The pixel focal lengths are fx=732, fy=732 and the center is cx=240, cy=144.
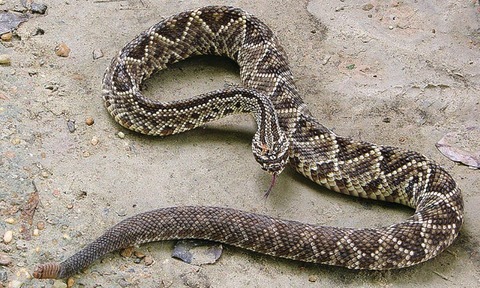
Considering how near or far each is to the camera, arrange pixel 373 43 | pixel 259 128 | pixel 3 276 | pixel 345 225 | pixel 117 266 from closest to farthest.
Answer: pixel 3 276 → pixel 117 266 → pixel 345 225 → pixel 259 128 → pixel 373 43

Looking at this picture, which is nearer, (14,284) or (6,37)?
(14,284)

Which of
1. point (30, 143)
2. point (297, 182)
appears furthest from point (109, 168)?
point (297, 182)

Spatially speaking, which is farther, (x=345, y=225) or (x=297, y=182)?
(x=297, y=182)

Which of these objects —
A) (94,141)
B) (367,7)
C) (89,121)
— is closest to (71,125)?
(89,121)

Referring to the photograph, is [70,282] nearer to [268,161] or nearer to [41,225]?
[41,225]

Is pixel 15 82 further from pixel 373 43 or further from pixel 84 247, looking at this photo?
pixel 373 43

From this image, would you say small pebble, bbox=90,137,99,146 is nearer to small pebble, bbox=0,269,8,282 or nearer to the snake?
the snake

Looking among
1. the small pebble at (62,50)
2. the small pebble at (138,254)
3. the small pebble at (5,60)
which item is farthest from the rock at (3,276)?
the small pebble at (62,50)
